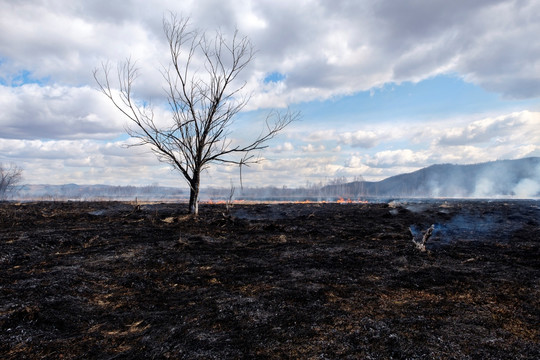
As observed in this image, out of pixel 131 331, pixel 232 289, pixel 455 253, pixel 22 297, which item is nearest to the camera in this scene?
pixel 131 331

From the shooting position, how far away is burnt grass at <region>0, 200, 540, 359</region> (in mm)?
3643

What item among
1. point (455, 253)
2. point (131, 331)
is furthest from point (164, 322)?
point (455, 253)

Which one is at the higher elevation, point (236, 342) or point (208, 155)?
point (208, 155)

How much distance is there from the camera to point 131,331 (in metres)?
4.25

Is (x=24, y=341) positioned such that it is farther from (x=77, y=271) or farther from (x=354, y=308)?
(x=354, y=308)

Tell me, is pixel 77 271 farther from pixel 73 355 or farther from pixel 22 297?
pixel 73 355

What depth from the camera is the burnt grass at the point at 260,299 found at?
3.64m

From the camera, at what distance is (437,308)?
4.87 m

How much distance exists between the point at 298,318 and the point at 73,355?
A: 9.42 feet

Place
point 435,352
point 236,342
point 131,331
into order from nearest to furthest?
point 435,352, point 236,342, point 131,331

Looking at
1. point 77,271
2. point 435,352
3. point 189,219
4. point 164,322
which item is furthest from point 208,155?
point 435,352

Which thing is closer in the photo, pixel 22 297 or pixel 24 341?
pixel 24 341

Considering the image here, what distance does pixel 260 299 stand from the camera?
206 inches

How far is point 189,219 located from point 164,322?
38.3 ft
